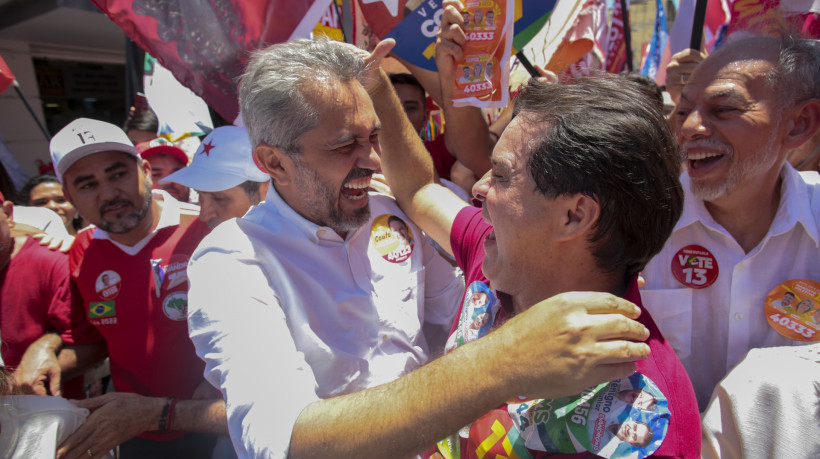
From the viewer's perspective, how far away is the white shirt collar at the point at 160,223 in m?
2.56

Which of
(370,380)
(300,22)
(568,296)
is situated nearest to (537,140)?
(568,296)

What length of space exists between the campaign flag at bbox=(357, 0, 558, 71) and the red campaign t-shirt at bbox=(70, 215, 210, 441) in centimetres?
158

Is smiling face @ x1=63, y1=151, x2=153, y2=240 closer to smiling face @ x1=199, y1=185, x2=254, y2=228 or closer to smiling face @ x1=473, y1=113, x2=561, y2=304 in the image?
smiling face @ x1=199, y1=185, x2=254, y2=228

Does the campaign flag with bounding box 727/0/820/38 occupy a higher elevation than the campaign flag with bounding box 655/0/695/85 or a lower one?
higher

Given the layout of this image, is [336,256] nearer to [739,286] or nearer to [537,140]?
[537,140]

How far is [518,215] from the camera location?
1.35 metres

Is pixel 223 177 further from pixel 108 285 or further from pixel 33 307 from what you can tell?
pixel 33 307

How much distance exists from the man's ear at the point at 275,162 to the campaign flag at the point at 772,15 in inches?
78.9

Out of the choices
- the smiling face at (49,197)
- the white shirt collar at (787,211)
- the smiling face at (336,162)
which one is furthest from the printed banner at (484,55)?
the smiling face at (49,197)

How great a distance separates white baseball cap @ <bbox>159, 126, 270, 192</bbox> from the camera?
2.55 meters

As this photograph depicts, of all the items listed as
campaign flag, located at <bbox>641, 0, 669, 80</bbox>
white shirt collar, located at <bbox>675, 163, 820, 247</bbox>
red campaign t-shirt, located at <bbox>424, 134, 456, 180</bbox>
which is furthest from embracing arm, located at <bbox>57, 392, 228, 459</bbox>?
campaign flag, located at <bbox>641, 0, 669, 80</bbox>

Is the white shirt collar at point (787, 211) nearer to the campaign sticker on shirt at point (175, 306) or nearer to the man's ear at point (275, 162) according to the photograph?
the man's ear at point (275, 162)

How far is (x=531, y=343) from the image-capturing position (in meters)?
0.94

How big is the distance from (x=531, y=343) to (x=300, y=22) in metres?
1.95
